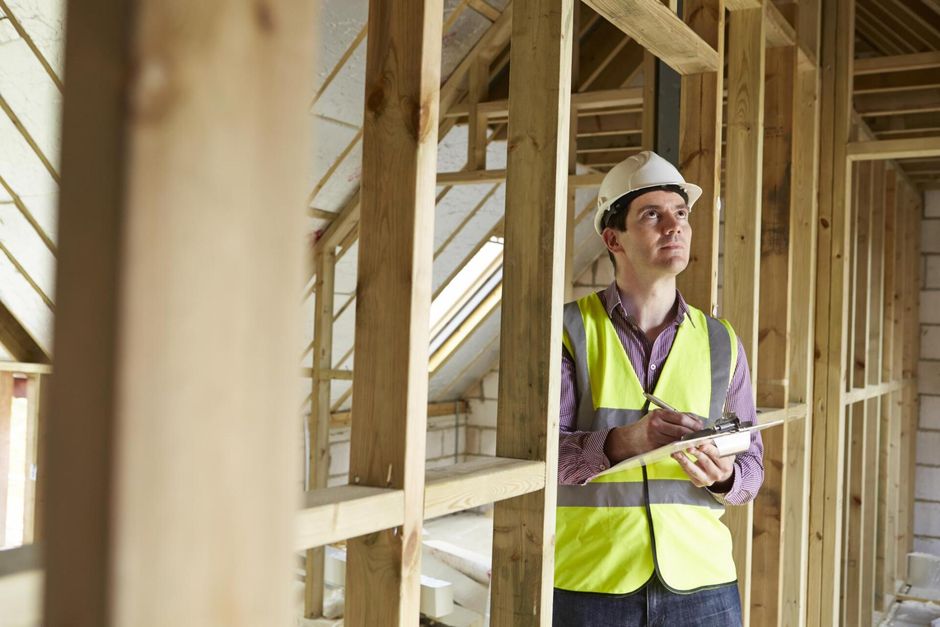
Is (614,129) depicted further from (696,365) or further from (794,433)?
(696,365)

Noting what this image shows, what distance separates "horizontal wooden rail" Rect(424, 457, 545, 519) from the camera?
123cm

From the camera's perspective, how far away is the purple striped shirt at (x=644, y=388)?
191 centimetres

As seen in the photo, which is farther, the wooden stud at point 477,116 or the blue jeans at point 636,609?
the wooden stud at point 477,116

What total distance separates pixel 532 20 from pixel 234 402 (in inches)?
52.6

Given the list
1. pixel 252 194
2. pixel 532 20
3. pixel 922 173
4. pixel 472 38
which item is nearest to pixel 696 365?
pixel 532 20

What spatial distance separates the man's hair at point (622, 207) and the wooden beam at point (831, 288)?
168 centimetres

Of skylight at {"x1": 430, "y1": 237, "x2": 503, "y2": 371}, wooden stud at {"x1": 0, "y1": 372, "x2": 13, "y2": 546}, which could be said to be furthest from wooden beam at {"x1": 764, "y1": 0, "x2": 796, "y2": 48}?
wooden stud at {"x1": 0, "y1": 372, "x2": 13, "y2": 546}

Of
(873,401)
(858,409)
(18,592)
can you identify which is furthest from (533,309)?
(873,401)

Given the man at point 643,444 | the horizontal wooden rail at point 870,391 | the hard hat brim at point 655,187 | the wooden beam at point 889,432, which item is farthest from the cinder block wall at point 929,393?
the man at point 643,444

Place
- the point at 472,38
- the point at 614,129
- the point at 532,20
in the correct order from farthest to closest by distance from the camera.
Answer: the point at 614,129 → the point at 472,38 → the point at 532,20

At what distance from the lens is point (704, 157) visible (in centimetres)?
256

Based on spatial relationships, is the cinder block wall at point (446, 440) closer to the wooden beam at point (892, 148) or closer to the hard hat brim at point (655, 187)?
the wooden beam at point (892, 148)

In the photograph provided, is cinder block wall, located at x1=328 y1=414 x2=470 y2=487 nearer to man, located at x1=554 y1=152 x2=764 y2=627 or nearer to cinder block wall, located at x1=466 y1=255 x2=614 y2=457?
cinder block wall, located at x1=466 y1=255 x2=614 y2=457

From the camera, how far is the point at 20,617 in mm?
628
